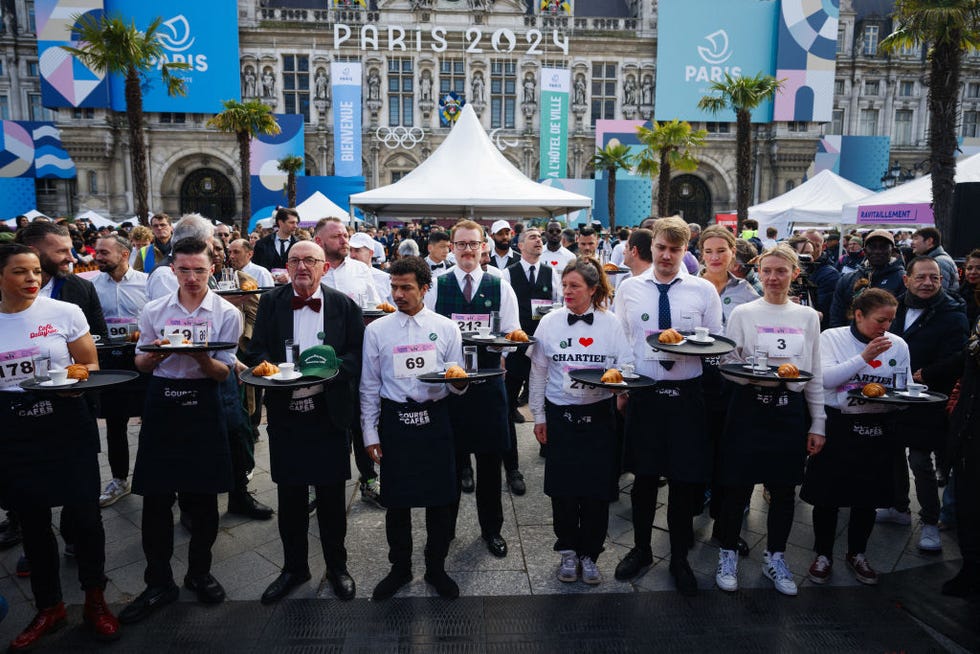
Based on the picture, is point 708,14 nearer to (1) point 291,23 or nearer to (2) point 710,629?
(1) point 291,23

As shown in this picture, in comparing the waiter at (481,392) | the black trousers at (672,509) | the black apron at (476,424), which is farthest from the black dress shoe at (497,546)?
the black trousers at (672,509)

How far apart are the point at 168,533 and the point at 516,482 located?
2.77 metres

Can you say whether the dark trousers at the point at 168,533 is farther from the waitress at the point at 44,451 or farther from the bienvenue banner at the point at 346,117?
the bienvenue banner at the point at 346,117

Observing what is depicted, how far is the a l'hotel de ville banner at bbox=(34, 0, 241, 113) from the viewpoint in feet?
99.9

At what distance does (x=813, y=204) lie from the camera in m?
17.8

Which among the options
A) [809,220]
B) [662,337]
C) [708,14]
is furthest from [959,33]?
[708,14]

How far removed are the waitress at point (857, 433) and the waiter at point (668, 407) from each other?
0.76 m

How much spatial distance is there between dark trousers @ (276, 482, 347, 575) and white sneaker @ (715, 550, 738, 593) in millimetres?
2444

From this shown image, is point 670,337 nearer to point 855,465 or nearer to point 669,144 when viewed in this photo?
point 855,465

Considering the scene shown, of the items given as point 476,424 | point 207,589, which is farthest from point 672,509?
point 207,589

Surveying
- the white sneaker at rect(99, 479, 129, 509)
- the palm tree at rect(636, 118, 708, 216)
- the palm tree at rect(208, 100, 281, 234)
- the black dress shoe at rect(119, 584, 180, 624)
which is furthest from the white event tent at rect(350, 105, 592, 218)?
the palm tree at rect(208, 100, 281, 234)

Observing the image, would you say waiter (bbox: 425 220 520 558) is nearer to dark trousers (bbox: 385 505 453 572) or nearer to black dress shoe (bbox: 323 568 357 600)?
dark trousers (bbox: 385 505 453 572)

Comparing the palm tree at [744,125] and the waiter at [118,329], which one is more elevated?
the palm tree at [744,125]

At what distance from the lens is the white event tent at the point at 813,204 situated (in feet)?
56.4
